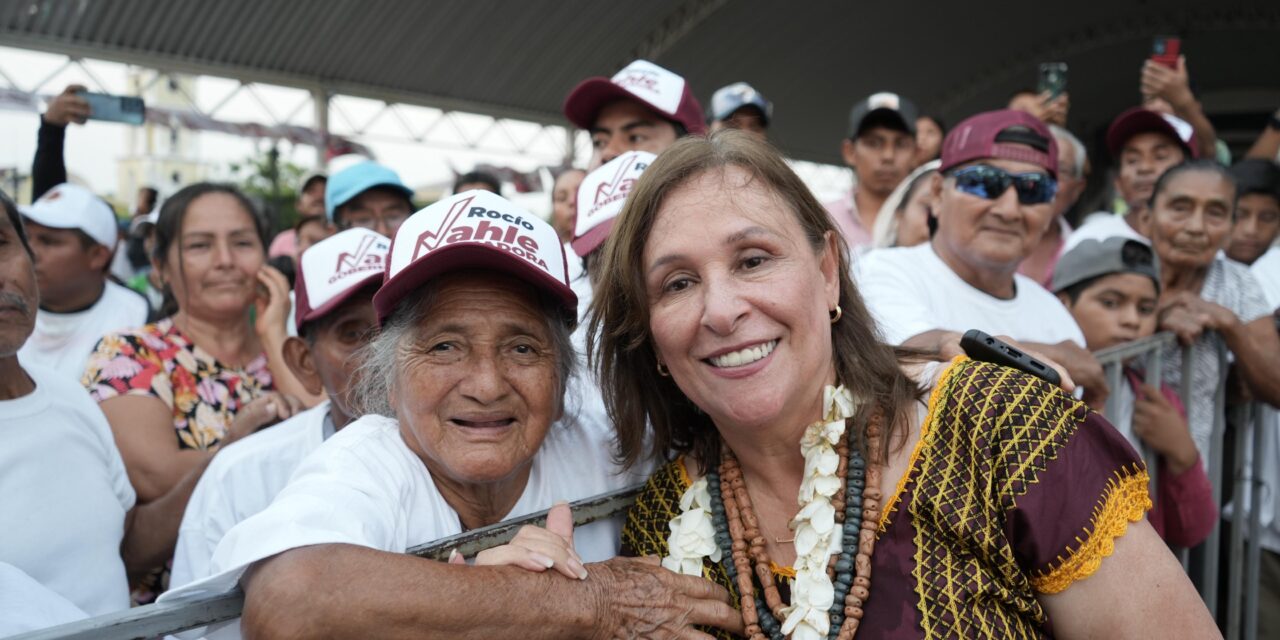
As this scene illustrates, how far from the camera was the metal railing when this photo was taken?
133cm

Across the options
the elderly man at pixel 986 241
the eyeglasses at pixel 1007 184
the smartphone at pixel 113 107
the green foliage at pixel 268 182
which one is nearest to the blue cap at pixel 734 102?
the elderly man at pixel 986 241

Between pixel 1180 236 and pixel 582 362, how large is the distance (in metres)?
2.84

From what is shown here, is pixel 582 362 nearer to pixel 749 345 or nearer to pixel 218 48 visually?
pixel 749 345

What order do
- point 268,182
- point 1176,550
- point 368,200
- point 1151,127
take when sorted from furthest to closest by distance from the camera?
1. point 268,182
2. point 1151,127
3. point 368,200
4. point 1176,550

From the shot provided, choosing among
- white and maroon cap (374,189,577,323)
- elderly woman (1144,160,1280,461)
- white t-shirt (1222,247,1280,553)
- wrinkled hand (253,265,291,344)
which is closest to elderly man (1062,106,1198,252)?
elderly woman (1144,160,1280,461)

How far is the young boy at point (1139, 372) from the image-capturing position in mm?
3150

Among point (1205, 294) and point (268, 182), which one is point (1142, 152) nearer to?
point (1205, 294)

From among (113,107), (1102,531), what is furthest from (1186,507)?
(113,107)

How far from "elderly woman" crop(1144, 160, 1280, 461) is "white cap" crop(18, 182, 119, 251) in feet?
14.2

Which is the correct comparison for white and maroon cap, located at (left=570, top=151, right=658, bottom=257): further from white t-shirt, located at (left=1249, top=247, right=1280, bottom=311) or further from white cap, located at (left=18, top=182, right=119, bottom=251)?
white t-shirt, located at (left=1249, top=247, right=1280, bottom=311)

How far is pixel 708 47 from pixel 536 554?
1850 cm

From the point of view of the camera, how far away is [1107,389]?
2.78 meters

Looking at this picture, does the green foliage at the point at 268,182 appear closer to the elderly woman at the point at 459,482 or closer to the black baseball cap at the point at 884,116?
the black baseball cap at the point at 884,116

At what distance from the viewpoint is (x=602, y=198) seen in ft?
9.57
